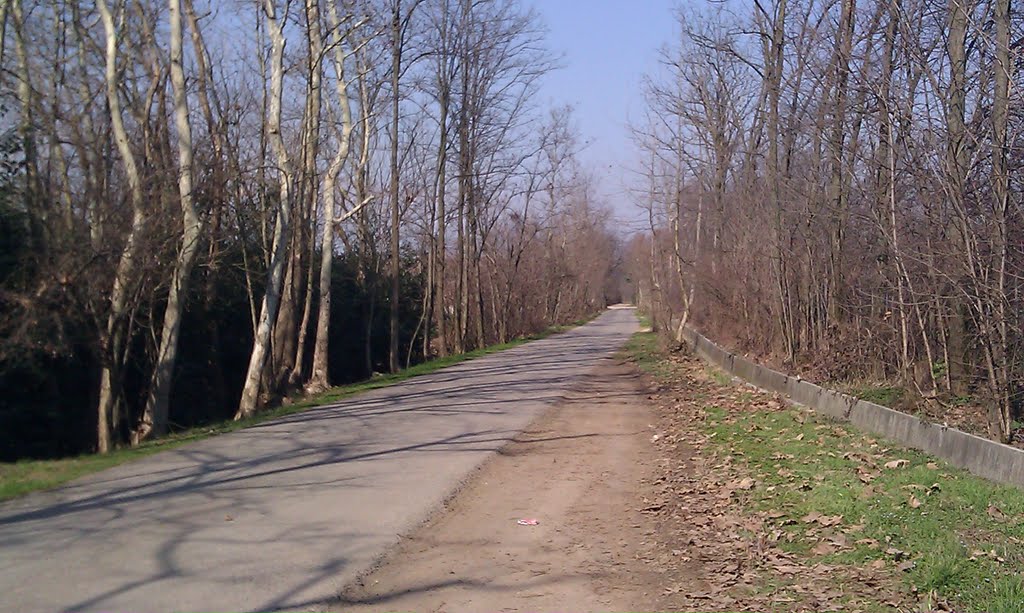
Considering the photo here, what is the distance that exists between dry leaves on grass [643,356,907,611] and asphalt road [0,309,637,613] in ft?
7.53

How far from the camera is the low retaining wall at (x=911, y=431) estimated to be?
7.99 meters

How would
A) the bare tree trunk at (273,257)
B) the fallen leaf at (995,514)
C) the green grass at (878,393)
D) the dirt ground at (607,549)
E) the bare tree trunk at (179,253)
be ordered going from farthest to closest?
the bare tree trunk at (273,257)
the bare tree trunk at (179,253)
the green grass at (878,393)
the fallen leaf at (995,514)
the dirt ground at (607,549)

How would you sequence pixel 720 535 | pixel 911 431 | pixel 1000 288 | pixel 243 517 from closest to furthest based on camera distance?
pixel 720 535 → pixel 243 517 → pixel 1000 288 → pixel 911 431

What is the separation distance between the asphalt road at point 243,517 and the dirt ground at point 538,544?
315 millimetres

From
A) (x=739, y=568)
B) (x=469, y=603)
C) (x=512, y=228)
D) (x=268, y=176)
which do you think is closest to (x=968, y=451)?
(x=739, y=568)

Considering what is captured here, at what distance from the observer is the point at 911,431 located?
10.2 meters

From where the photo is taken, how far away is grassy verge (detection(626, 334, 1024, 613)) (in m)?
5.88

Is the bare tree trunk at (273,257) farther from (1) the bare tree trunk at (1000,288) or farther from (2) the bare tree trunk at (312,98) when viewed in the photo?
(1) the bare tree trunk at (1000,288)

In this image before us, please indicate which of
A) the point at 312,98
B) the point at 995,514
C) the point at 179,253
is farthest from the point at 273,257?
the point at 995,514

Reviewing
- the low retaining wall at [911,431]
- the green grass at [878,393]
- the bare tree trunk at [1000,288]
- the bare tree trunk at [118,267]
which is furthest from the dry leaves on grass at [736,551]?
the bare tree trunk at [118,267]

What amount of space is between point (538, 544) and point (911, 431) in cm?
480

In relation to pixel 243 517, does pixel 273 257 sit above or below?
above

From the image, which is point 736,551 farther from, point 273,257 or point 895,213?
point 273,257

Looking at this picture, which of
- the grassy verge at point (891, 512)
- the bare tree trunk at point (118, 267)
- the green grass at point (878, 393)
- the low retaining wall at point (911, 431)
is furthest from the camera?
the bare tree trunk at point (118, 267)
